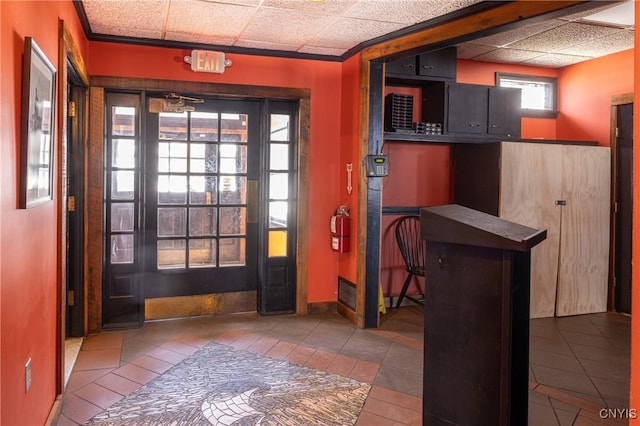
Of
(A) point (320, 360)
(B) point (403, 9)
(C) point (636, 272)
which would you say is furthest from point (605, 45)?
(A) point (320, 360)

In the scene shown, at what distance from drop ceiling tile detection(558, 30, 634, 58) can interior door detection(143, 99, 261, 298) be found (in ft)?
10.8

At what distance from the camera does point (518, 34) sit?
4.39m

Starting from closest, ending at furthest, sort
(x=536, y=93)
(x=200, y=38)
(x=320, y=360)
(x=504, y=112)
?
(x=320, y=360), (x=200, y=38), (x=504, y=112), (x=536, y=93)

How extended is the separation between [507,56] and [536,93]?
0.82 m

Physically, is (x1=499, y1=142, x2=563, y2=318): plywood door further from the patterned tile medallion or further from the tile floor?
the patterned tile medallion

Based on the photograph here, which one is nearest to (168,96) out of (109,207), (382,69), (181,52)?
(181,52)

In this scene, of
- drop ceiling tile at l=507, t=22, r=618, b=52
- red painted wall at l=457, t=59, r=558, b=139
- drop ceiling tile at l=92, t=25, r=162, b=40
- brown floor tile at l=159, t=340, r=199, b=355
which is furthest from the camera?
red painted wall at l=457, t=59, r=558, b=139

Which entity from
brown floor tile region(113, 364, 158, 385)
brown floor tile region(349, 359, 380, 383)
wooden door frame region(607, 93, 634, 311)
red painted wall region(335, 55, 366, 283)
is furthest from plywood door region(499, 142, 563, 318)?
brown floor tile region(113, 364, 158, 385)

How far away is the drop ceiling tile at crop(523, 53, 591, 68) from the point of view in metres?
5.08

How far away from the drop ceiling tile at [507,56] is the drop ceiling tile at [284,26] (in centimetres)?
216

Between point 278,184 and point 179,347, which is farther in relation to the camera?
point 278,184

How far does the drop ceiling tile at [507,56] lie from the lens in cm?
492

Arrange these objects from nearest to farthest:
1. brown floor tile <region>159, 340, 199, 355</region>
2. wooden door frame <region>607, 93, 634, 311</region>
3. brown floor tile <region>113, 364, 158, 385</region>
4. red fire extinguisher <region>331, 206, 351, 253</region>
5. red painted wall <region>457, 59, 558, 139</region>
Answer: brown floor tile <region>113, 364, 158, 385</region> < brown floor tile <region>159, 340, 199, 355</region> < red fire extinguisher <region>331, 206, 351, 253</region> < wooden door frame <region>607, 93, 634, 311</region> < red painted wall <region>457, 59, 558, 139</region>

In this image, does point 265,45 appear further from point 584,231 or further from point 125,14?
point 584,231
